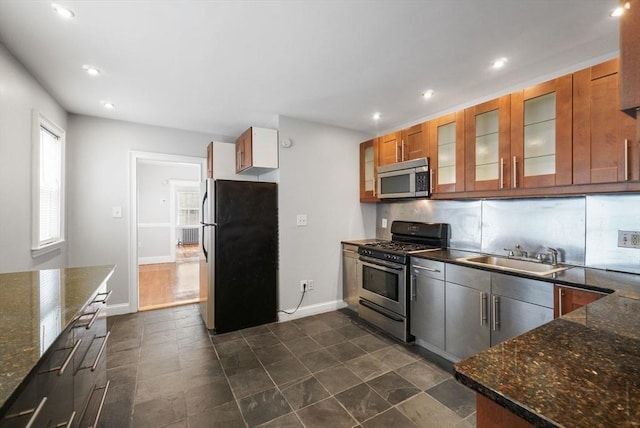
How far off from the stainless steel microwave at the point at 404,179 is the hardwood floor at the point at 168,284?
3.11 metres

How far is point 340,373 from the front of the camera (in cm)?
225

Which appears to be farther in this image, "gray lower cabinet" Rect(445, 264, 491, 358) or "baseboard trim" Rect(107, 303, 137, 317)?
"baseboard trim" Rect(107, 303, 137, 317)

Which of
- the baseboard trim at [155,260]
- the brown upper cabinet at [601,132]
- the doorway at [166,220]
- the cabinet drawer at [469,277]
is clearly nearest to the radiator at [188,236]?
the doorway at [166,220]

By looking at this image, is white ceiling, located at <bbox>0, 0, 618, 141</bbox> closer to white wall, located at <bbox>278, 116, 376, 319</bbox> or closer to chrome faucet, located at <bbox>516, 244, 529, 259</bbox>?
white wall, located at <bbox>278, 116, 376, 319</bbox>

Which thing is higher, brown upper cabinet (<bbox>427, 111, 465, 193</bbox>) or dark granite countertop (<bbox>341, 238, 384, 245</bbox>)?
Result: brown upper cabinet (<bbox>427, 111, 465, 193</bbox>)

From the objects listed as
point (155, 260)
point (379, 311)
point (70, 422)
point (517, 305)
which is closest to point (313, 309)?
point (379, 311)

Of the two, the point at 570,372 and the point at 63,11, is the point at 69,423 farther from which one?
the point at 63,11

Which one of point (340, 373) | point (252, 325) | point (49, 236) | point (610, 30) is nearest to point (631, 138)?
point (610, 30)

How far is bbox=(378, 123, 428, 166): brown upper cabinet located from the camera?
9.98 feet

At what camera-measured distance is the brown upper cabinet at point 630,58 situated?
821 mm

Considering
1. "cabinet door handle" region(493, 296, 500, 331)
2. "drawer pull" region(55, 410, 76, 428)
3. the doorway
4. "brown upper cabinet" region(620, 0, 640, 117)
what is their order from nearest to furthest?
"brown upper cabinet" region(620, 0, 640, 117), "drawer pull" region(55, 410, 76, 428), "cabinet door handle" region(493, 296, 500, 331), the doorway

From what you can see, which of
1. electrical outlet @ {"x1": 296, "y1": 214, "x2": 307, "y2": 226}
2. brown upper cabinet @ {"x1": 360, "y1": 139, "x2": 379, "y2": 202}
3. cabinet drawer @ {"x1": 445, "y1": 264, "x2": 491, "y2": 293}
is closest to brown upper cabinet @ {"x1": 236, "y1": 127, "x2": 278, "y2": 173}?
electrical outlet @ {"x1": 296, "y1": 214, "x2": 307, "y2": 226}

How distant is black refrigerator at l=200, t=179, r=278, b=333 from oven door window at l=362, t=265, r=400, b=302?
106 cm

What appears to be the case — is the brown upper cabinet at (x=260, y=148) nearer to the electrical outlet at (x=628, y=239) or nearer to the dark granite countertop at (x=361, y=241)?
the dark granite countertop at (x=361, y=241)
